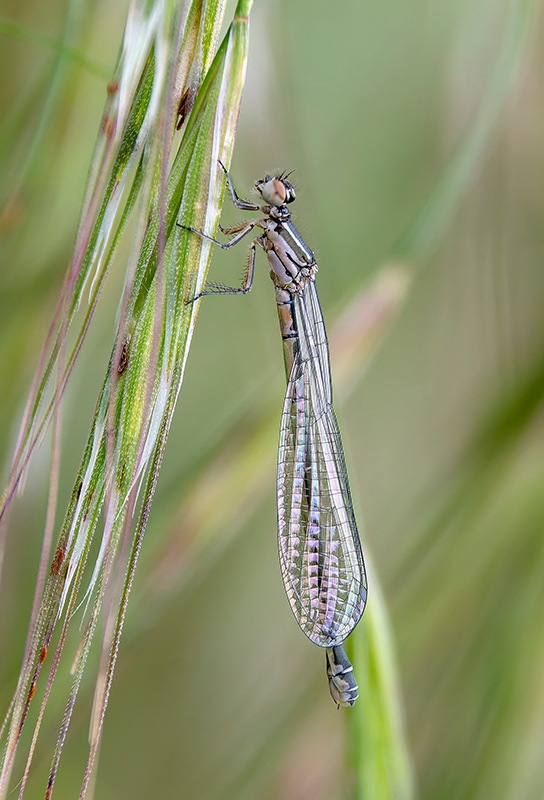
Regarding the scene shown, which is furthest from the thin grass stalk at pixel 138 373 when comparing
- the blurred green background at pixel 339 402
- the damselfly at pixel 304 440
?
the damselfly at pixel 304 440

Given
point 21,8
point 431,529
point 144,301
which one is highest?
point 21,8

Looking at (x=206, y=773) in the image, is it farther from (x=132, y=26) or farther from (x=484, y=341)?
(x=132, y=26)

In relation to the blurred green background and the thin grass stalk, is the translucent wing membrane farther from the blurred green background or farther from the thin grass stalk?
the thin grass stalk

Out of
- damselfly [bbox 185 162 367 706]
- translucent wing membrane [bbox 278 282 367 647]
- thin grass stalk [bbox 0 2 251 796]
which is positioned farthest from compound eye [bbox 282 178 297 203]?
thin grass stalk [bbox 0 2 251 796]

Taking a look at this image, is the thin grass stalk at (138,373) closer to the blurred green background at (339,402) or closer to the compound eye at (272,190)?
the blurred green background at (339,402)

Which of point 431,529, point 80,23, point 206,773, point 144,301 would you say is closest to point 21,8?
point 80,23

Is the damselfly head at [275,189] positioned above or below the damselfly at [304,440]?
above

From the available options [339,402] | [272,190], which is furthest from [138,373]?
[272,190]
